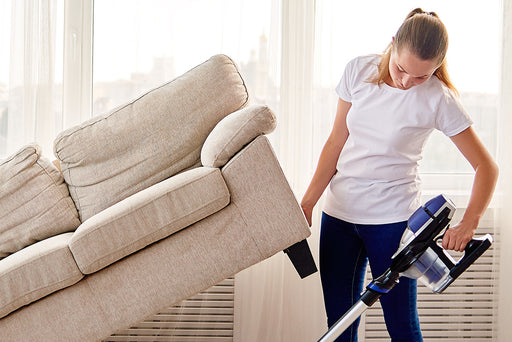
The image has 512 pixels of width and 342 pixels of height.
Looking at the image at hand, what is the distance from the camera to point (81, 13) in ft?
9.16

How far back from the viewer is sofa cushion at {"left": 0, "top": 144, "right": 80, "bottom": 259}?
86.0 inches

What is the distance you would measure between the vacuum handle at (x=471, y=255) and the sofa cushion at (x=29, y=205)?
1465mm

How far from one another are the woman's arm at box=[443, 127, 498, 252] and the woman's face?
0.68 ft

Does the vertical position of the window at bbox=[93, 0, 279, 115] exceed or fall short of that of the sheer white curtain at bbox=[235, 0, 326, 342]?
it exceeds it

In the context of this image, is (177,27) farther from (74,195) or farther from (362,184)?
(362,184)

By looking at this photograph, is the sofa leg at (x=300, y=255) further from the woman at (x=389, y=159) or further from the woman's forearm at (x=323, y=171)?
the woman's forearm at (x=323, y=171)

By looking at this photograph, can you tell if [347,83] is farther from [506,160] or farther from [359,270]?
[506,160]

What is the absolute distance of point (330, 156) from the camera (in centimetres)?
182

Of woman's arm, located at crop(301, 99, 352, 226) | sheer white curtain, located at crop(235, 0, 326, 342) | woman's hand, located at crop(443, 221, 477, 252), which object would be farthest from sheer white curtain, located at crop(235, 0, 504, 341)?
woman's hand, located at crop(443, 221, 477, 252)

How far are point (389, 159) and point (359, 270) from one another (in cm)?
36

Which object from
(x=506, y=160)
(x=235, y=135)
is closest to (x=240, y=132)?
(x=235, y=135)

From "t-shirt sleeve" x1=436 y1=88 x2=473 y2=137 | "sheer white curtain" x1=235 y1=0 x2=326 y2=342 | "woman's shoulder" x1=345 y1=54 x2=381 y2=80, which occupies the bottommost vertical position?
"sheer white curtain" x1=235 y1=0 x2=326 y2=342

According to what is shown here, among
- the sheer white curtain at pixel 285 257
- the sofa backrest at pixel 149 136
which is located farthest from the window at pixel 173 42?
the sofa backrest at pixel 149 136

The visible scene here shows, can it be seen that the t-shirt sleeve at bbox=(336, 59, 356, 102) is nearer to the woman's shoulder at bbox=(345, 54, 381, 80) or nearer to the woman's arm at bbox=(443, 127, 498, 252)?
the woman's shoulder at bbox=(345, 54, 381, 80)
